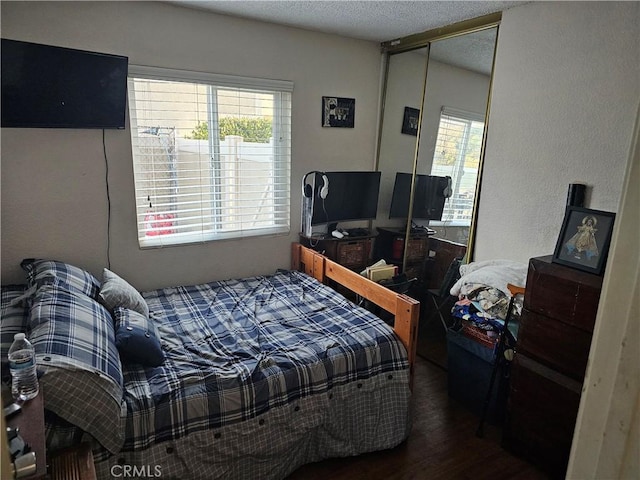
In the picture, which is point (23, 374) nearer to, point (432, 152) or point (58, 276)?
point (58, 276)

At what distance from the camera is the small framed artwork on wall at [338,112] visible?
10.9ft

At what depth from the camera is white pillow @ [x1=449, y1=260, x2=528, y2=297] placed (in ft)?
Result: 7.67

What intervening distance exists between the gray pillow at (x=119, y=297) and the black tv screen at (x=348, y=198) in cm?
145

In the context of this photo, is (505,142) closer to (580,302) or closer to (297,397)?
(580,302)

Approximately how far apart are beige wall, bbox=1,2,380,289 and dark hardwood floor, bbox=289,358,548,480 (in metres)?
1.65

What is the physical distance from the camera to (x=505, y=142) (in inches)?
102

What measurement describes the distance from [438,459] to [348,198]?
2.03m

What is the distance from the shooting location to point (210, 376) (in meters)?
1.82

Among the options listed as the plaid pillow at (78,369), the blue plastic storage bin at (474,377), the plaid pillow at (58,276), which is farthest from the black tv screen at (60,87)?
the blue plastic storage bin at (474,377)

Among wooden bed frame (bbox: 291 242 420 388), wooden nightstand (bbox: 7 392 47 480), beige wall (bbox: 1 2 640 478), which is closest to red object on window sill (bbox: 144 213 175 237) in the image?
beige wall (bbox: 1 2 640 478)

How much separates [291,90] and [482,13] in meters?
1.41

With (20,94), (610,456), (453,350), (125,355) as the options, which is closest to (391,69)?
(453,350)

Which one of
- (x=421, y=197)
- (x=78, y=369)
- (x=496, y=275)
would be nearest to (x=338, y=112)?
(x=421, y=197)

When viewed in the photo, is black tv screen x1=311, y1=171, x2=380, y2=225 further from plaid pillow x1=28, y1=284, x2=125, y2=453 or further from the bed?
plaid pillow x1=28, y1=284, x2=125, y2=453
